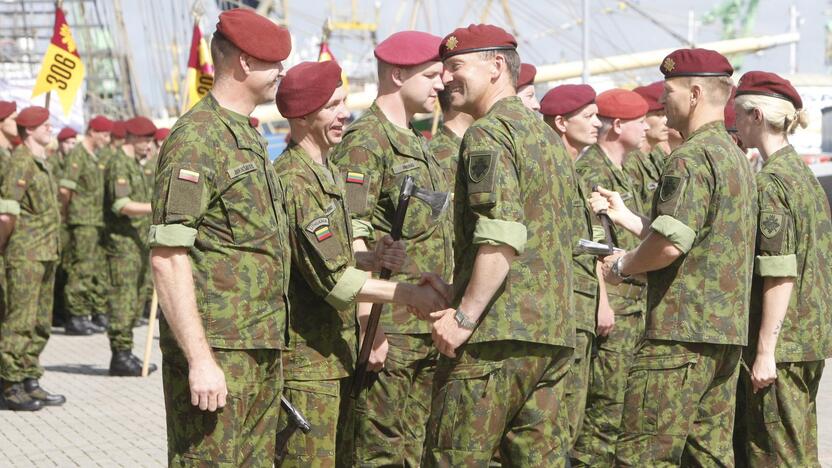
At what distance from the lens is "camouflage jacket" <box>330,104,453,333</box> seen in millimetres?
6023

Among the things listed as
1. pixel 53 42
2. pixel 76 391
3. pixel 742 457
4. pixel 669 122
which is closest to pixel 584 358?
pixel 742 457

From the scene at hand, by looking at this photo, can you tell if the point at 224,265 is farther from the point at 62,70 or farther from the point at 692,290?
the point at 62,70

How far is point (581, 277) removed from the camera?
6727 mm

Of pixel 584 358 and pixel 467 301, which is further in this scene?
pixel 584 358

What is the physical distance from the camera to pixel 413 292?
498 cm

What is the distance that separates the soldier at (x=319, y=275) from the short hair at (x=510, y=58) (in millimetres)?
851

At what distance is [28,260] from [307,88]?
5658mm

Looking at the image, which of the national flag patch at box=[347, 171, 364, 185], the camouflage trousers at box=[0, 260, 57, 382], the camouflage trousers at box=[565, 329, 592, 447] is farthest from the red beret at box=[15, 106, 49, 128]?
the camouflage trousers at box=[565, 329, 592, 447]

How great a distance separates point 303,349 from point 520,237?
3.86 feet

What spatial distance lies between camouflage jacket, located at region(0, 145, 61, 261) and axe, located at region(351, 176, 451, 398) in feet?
17.9

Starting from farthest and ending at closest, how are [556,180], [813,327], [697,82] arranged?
[813,327]
[697,82]
[556,180]

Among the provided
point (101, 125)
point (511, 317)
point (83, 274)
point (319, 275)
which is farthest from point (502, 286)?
point (101, 125)

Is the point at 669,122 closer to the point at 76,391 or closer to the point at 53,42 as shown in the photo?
the point at 76,391

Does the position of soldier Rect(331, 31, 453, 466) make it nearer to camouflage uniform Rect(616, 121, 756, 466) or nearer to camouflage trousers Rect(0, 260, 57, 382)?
camouflage uniform Rect(616, 121, 756, 466)
